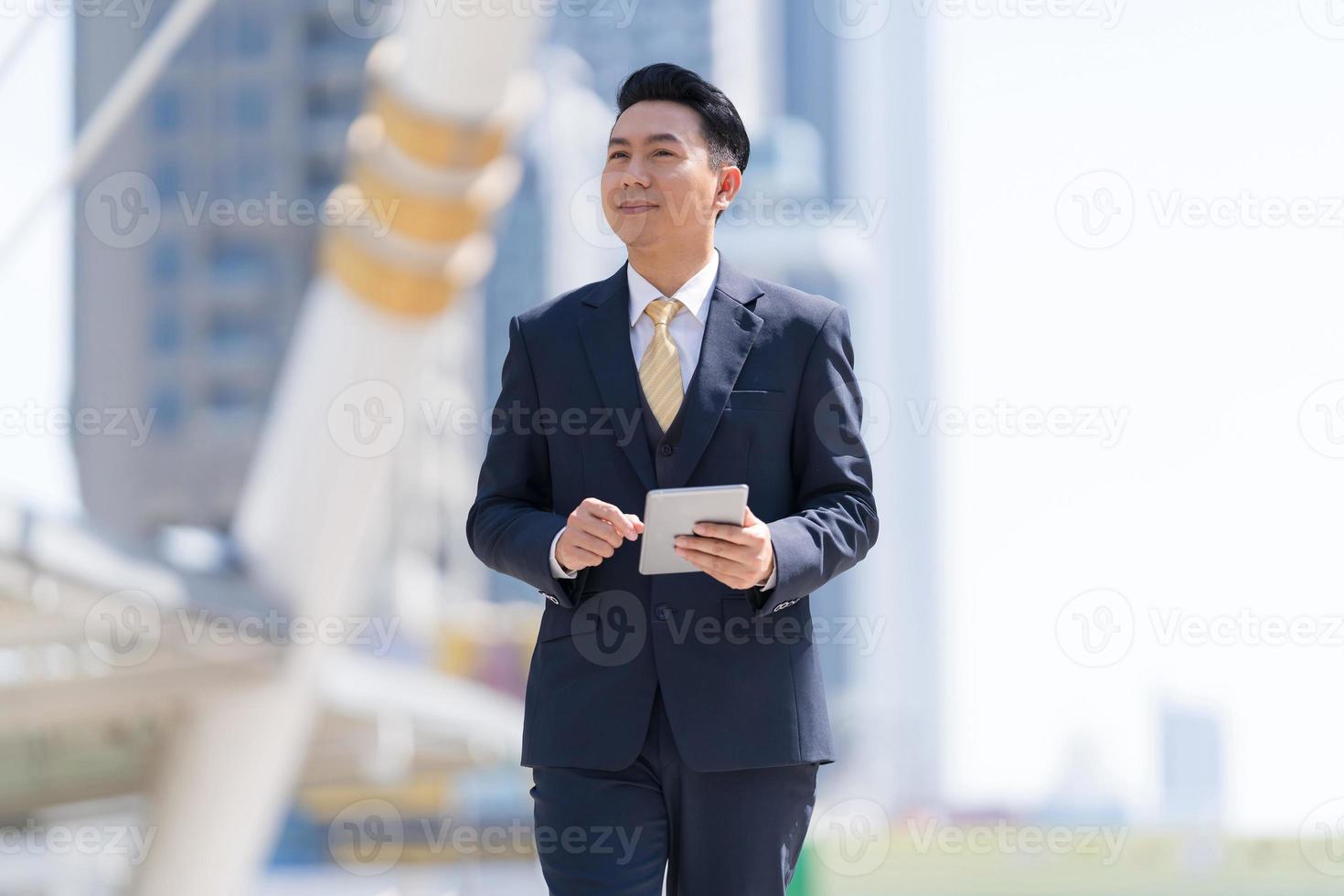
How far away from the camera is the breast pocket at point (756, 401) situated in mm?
2383

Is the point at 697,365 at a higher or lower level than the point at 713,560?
higher

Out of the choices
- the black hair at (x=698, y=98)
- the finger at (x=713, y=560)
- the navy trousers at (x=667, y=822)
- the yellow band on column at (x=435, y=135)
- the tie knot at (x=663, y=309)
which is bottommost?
the navy trousers at (x=667, y=822)

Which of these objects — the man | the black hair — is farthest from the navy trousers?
the black hair

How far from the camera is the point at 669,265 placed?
98.5 inches

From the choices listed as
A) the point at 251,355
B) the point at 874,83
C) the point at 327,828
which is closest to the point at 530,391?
the point at 251,355

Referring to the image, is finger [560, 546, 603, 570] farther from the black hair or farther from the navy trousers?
the black hair

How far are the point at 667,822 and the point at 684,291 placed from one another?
0.79 meters

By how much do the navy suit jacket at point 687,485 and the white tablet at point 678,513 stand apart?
14 cm

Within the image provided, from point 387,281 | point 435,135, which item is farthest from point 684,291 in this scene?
point 387,281

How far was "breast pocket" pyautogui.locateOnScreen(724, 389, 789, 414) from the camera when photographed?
238 cm

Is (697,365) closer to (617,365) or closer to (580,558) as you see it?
(617,365)

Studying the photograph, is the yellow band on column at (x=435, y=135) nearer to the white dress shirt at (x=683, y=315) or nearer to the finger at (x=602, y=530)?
the white dress shirt at (x=683, y=315)

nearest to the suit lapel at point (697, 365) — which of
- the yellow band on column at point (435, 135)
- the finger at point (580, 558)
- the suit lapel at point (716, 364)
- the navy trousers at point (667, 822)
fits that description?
the suit lapel at point (716, 364)

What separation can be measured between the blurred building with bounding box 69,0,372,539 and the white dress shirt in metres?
43.1
